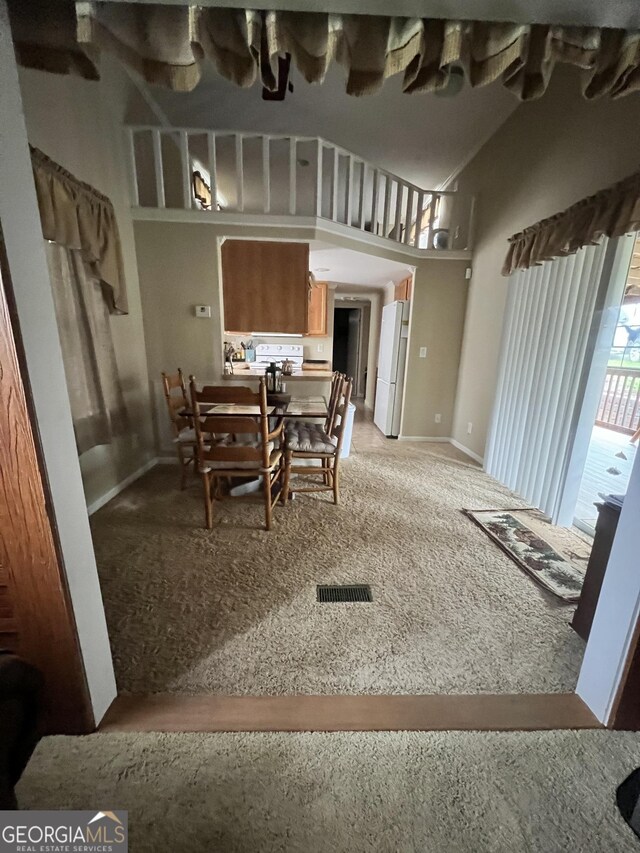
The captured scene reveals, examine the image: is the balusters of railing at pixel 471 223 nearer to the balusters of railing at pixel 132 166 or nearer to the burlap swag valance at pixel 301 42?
the burlap swag valance at pixel 301 42

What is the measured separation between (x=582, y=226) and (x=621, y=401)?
1104mm

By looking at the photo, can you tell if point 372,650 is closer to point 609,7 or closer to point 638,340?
point 609,7

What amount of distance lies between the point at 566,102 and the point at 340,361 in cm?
568

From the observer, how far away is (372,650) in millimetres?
1304

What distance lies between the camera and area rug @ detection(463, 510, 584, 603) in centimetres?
169

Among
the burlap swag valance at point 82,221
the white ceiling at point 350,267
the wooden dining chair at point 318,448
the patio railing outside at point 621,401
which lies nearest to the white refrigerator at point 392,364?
the white ceiling at point 350,267

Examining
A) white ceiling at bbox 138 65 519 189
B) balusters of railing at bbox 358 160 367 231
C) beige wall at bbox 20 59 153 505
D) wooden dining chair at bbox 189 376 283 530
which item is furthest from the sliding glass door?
beige wall at bbox 20 59 153 505

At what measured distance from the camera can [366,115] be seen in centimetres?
324

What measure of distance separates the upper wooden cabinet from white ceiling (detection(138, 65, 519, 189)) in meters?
1.40

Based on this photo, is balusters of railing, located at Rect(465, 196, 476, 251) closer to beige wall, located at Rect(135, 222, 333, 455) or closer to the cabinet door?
beige wall, located at Rect(135, 222, 333, 455)

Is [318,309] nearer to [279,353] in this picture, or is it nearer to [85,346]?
[279,353]

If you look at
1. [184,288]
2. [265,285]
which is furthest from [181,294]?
[265,285]

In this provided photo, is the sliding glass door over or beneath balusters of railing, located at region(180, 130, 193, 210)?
beneath

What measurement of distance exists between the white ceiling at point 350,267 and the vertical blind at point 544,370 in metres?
1.45
